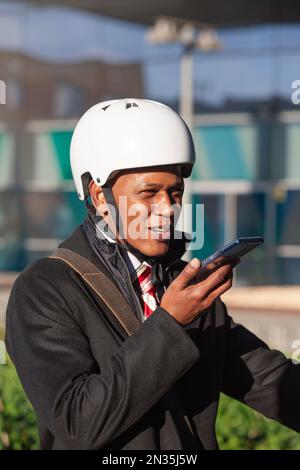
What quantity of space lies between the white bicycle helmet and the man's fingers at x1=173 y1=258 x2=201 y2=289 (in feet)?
1.47

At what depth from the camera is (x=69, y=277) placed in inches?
101

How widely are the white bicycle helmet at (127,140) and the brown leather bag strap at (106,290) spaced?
249mm

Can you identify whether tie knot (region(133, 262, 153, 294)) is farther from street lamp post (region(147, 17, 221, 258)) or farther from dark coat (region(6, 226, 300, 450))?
street lamp post (region(147, 17, 221, 258))

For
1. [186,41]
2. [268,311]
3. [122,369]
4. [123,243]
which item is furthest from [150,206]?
[186,41]

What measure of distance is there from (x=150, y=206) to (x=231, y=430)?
2.75 meters

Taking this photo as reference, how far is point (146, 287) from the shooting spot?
8.87ft

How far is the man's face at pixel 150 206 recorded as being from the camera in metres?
2.63

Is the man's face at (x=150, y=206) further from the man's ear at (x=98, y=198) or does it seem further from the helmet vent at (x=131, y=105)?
the helmet vent at (x=131, y=105)

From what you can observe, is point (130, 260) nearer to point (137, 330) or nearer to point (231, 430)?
point (137, 330)

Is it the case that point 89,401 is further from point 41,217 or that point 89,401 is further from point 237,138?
point 41,217

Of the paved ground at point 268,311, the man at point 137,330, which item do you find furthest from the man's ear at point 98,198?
the paved ground at point 268,311

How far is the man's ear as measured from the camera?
2762 millimetres

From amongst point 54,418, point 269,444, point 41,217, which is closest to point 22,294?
point 54,418

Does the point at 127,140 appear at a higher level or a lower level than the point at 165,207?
higher
